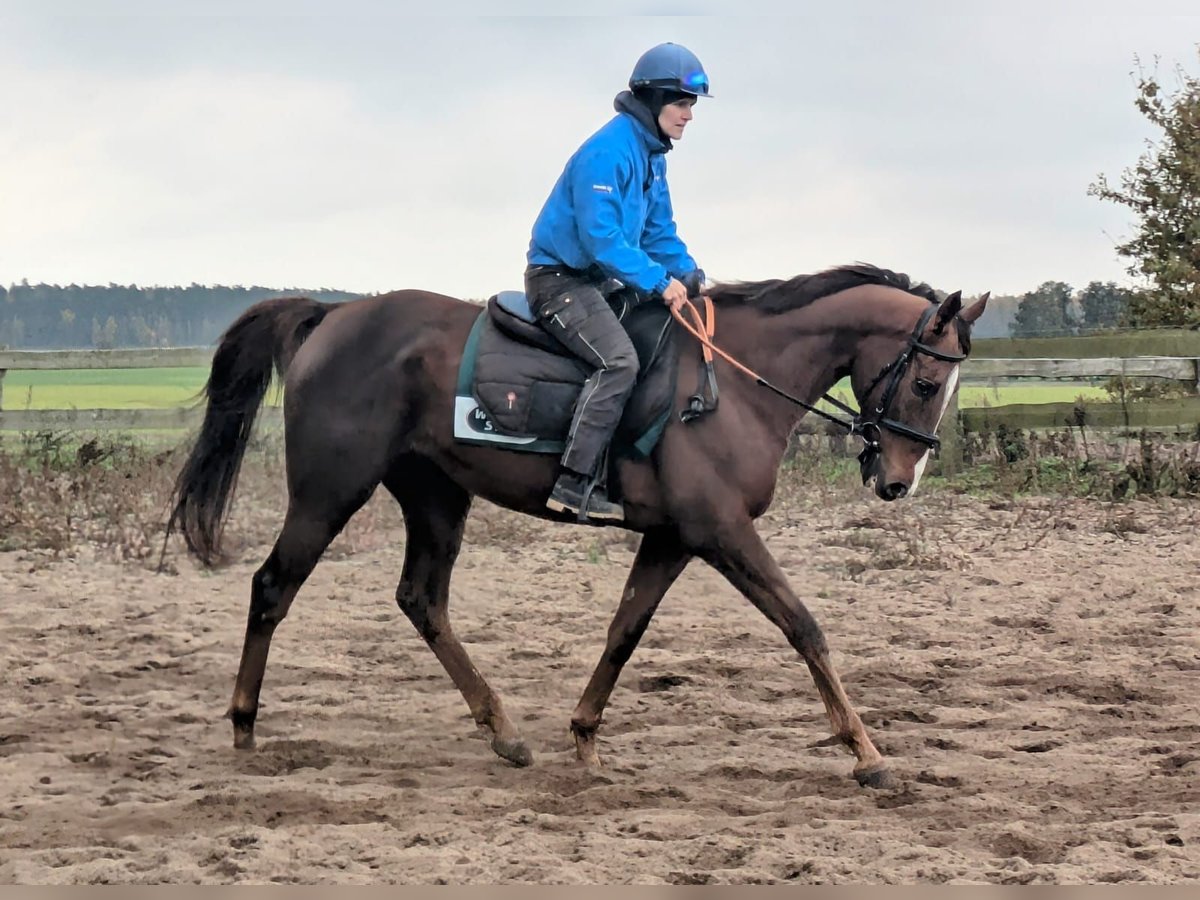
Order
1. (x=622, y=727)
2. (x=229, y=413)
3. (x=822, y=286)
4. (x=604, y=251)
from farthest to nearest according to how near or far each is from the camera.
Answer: (x=229, y=413)
(x=622, y=727)
(x=822, y=286)
(x=604, y=251)

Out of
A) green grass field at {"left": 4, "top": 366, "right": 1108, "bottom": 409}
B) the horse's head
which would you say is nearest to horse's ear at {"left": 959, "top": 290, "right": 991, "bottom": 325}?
the horse's head

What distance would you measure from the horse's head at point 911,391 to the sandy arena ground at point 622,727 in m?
1.21

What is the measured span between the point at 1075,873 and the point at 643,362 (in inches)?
102

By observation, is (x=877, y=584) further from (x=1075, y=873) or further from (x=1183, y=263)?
(x=1183, y=263)

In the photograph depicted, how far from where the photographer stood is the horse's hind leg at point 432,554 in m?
5.95

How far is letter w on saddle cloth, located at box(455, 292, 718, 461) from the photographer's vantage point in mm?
5422

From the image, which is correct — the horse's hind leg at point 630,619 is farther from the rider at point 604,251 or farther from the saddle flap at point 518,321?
the saddle flap at point 518,321

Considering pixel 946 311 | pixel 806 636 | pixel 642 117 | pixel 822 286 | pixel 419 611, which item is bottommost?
pixel 419 611

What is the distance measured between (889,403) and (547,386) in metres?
1.43

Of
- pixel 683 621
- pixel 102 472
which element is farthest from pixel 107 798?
pixel 102 472

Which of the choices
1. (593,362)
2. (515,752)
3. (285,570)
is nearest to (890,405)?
(593,362)

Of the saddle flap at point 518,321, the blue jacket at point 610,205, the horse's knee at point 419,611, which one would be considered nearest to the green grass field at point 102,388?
the horse's knee at point 419,611

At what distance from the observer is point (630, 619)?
218 inches

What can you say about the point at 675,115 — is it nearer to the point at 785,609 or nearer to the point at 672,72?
the point at 672,72
